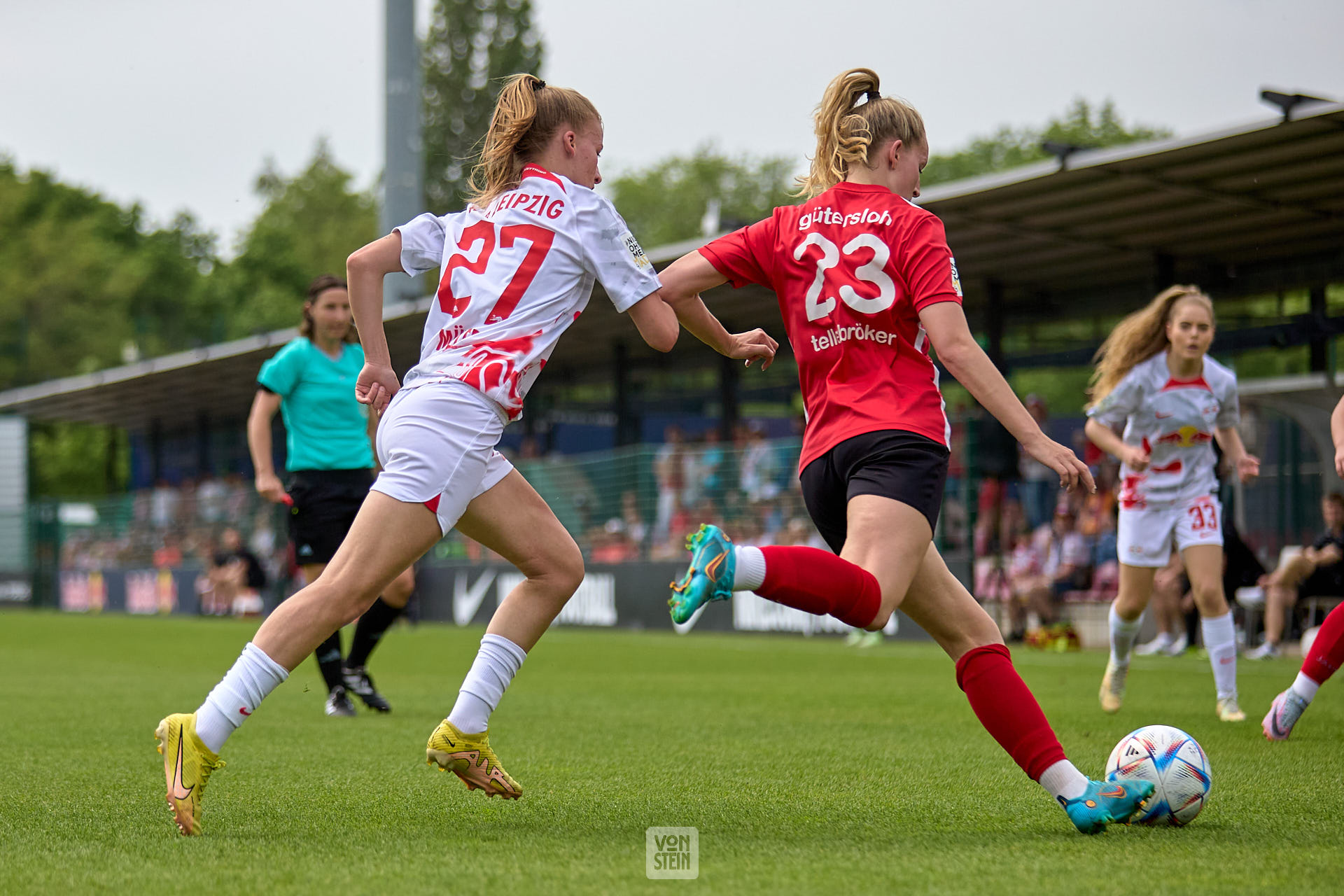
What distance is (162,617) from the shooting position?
30.0 meters

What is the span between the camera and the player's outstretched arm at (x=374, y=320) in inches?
161

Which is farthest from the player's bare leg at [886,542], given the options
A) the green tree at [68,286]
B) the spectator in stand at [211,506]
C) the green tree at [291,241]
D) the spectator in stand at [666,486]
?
the green tree at [291,241]

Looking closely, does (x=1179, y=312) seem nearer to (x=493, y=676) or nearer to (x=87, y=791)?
(x=493, y=676)

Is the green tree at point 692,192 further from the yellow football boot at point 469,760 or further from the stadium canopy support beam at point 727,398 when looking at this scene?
the yellow football boot at point 469,760

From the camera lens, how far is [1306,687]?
5.86 meters

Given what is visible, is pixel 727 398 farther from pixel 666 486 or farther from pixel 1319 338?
pixel 1319 338

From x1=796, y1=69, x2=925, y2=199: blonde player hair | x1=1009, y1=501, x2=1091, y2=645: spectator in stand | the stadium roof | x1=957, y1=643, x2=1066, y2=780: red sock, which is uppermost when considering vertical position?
the stadium roof

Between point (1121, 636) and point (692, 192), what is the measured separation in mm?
64849

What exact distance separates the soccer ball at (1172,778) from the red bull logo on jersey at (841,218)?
1643 millimetres

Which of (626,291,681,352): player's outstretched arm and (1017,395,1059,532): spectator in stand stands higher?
(626,291,681,352): player's outstretched arm

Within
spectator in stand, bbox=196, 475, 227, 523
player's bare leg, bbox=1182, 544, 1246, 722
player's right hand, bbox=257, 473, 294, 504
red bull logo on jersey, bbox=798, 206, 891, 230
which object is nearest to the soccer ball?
red bull logo on jersey, bbox=798, 206, 891, 230

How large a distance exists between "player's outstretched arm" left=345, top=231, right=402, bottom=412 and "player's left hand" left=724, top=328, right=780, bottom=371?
97cm

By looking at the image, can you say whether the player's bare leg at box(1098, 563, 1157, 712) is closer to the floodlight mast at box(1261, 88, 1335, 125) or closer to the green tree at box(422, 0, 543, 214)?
the floodlight mast at box(1261, 88, 1335, 125)

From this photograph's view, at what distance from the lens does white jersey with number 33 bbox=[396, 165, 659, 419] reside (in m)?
3.97
